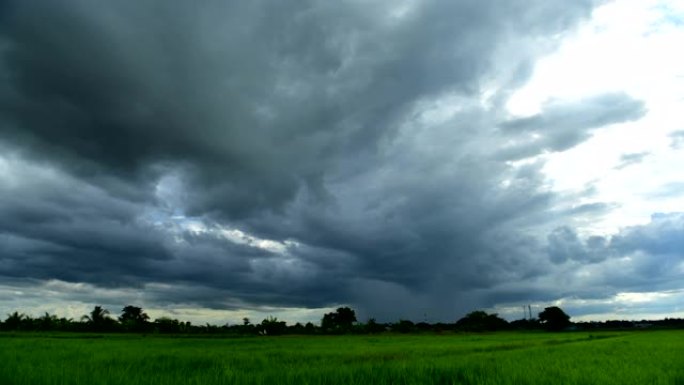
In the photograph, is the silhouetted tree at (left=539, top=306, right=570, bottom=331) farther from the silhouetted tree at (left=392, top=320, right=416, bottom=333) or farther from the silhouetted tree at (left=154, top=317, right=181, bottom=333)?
the silhouetted tree at (left=154, top=317, right=181, bottom=333)

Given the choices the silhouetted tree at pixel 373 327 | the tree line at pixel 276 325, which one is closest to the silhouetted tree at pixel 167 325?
the tree line at pixel 276 325

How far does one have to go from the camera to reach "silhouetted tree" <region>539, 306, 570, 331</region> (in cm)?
11594

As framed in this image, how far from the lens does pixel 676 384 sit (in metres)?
8.59

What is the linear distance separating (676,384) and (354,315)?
10865 centimetres

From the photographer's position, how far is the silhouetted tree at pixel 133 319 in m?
84.8

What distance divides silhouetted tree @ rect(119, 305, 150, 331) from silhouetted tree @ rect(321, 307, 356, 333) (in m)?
36.2

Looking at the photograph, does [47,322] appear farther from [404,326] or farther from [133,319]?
[404,326]

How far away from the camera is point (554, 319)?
386 ft

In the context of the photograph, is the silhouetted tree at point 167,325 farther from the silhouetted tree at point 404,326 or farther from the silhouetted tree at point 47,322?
the silhouetted tree at point 404,326

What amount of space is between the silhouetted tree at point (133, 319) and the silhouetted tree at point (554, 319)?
9315 centimetres

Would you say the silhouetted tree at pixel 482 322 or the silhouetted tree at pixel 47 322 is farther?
the silhouetted tree at pixel 482 322

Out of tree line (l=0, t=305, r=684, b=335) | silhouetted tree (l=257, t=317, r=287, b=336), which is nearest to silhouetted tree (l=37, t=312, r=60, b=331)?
tree line (l=0, t=305, r=684, b=335)

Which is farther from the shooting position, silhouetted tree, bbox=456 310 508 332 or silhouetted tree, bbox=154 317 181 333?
silhouetted tree, bbox=456 310 508 332

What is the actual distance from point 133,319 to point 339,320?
1760 inches
